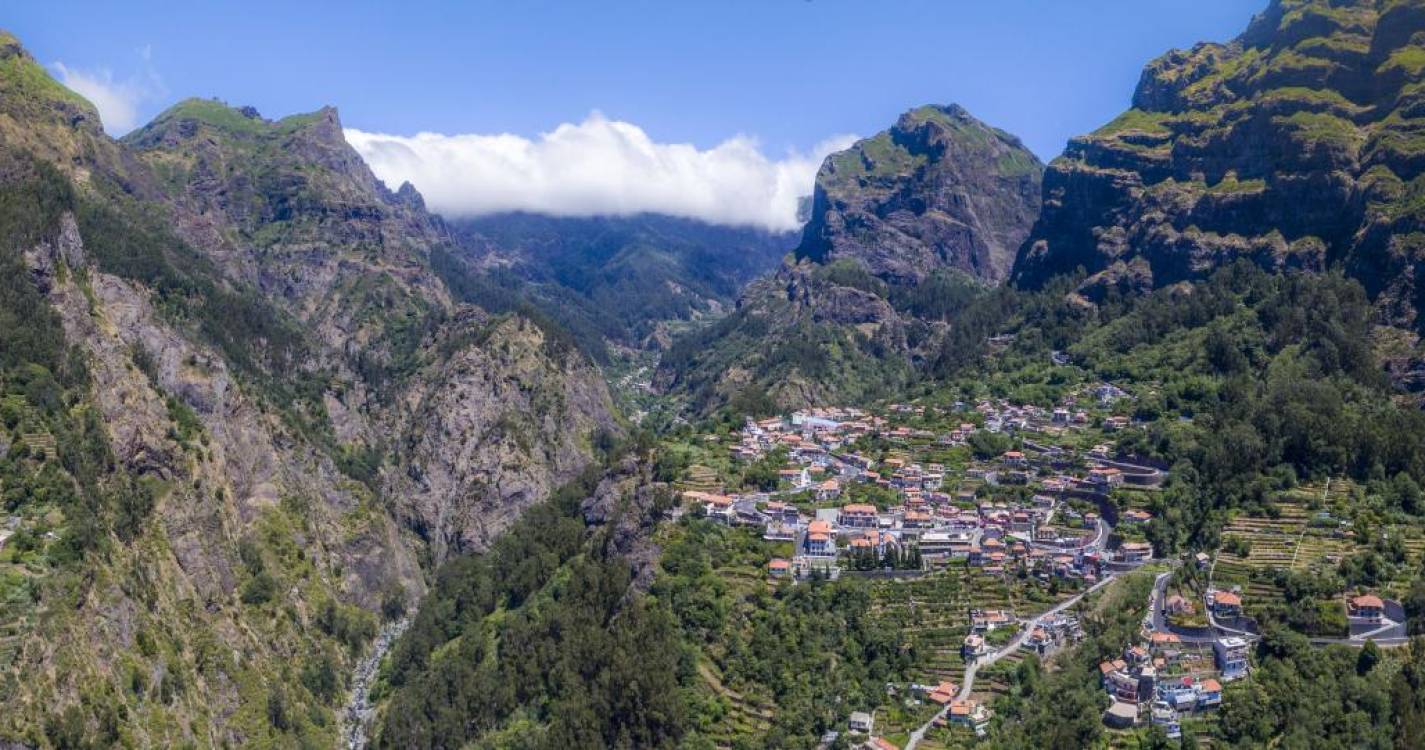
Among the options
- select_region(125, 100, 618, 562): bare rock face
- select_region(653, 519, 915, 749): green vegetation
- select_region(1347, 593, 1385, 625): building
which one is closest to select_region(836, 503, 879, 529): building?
select_region(653, 519, 915, 749): green vegetation

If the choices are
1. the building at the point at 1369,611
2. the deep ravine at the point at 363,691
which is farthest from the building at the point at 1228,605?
the deep ravine at the point at 363,691

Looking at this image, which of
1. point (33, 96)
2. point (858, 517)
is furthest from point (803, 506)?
point (33, 96)

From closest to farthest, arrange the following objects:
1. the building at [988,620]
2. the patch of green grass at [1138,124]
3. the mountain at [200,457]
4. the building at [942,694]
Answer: the building at [942,694] → the building at [988,620] → the mountain at [200,457] → the patch of green grass at [1138,124]

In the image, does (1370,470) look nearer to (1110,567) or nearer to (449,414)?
(1110,567)

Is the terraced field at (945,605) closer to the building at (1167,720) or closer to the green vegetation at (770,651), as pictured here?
the green vegetation at (770,651)

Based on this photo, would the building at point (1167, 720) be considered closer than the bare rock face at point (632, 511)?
Yes
